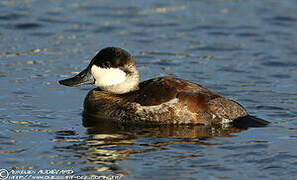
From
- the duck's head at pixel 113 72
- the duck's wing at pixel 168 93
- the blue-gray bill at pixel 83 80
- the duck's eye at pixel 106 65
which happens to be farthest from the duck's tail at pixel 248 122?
the blue-gray bill at pixel 83 80

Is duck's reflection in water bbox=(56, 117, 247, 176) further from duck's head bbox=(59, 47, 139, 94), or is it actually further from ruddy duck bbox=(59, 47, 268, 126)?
duck's head bbox=(59, 47, 139, 94)

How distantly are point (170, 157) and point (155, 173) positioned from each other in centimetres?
57

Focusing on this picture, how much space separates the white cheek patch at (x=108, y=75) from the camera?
9.54 m

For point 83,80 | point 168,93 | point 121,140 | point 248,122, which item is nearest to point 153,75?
point 83,80

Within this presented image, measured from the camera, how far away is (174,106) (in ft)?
29.8

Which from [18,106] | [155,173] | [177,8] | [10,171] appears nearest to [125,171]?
[155,173]

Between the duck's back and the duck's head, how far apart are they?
0.30 metres

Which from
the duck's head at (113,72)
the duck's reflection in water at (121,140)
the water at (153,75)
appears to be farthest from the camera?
the duck's head at (113,72)

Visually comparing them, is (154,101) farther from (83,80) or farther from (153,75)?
(153,75)

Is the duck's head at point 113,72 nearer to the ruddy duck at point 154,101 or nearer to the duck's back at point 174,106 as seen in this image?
the ruddy duck at point 154,101

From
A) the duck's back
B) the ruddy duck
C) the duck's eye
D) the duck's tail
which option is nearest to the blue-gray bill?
the ruddy duck

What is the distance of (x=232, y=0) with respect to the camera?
16.7m

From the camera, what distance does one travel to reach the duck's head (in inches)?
373

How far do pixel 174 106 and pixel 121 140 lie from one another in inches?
38.2
